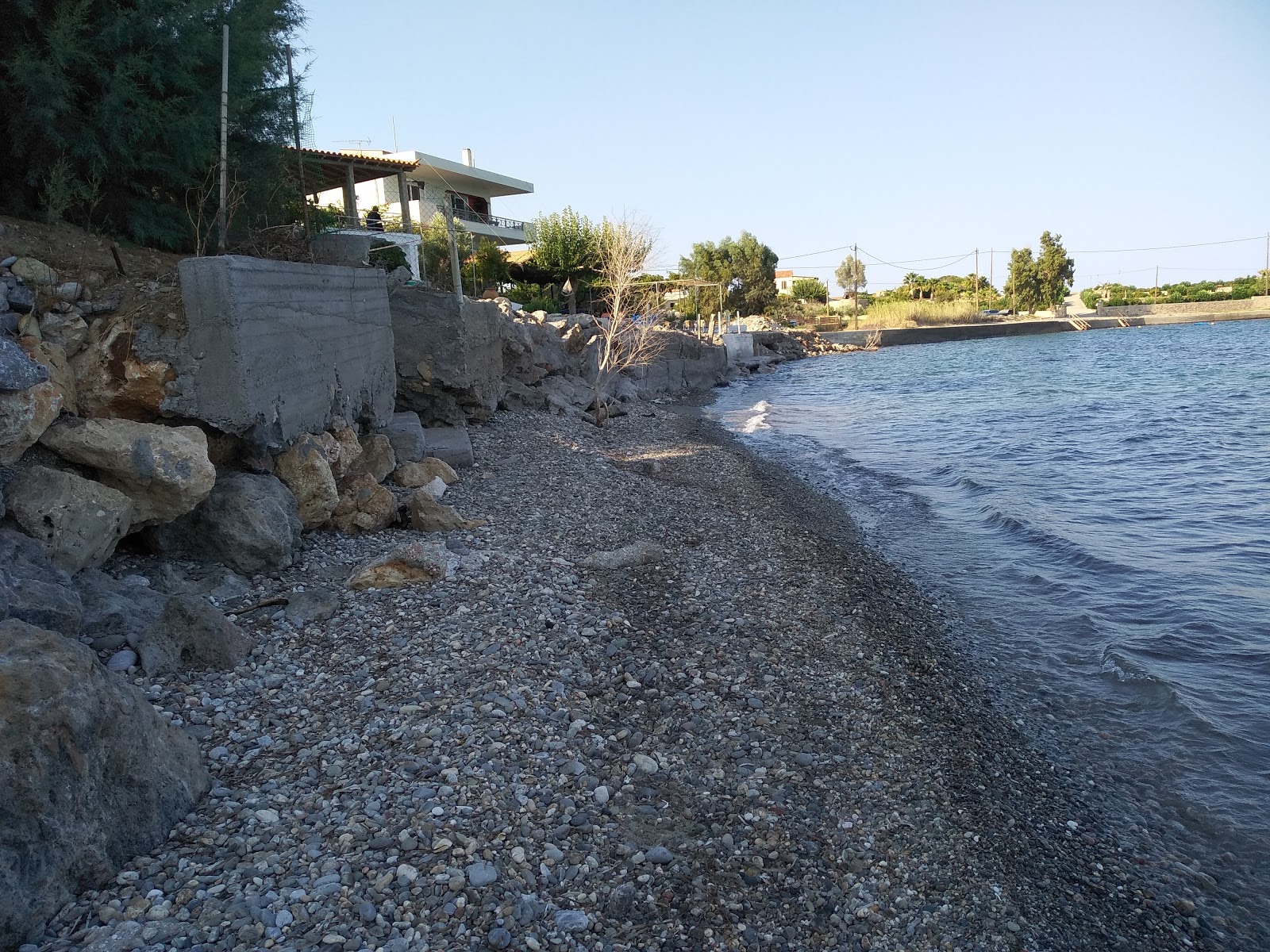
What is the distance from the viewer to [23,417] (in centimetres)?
550

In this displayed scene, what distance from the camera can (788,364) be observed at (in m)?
53.2

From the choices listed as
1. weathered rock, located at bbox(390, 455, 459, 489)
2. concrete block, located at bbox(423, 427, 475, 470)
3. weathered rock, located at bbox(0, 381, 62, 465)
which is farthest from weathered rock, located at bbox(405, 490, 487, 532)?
weathered rock, located at bbox(0, 381, 62, 465)

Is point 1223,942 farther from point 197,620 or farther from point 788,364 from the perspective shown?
point 788,364

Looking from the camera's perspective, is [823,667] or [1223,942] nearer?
[1223,942]

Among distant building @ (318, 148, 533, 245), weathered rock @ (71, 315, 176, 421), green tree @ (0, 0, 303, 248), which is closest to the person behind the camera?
weathered rock @ (71, 315, 176, 421)

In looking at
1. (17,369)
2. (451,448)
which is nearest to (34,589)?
(17,369)

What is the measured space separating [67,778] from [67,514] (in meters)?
2.74

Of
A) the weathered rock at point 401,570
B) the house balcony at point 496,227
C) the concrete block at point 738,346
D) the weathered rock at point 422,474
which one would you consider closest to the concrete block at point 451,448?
the weathered rock at point 422,474

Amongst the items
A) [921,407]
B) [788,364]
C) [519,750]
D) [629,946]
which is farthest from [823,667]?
[788,364]

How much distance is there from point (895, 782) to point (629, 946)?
7.28 ft

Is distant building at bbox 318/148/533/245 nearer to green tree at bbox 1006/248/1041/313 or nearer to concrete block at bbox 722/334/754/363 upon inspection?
concrete block at bbox 722/334/754/363

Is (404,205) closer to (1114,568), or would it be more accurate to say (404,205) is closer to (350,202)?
(350,202)

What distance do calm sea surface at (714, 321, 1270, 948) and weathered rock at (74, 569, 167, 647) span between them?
619 cm

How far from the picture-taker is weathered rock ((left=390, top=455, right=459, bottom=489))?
999 cm
